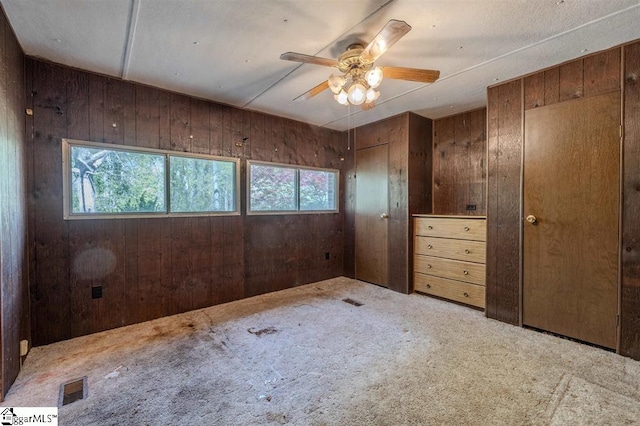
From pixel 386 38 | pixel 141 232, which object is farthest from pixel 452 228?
pixel 141 232

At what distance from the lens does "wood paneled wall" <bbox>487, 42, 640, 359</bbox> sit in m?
2.12

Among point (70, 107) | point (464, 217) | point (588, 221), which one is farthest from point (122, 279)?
point (588, 221)

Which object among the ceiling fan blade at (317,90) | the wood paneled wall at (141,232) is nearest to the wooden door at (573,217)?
the ceiling fan blade at (317,90)

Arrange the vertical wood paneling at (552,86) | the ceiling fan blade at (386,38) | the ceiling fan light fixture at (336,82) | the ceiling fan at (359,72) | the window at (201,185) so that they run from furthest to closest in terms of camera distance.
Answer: the window at (201,185), the vertical wood paneling at (552,86), the ceiling fan light fixture at (336,82), the ceiling fan at (359,72), the ceiling fan blade at (386,38)

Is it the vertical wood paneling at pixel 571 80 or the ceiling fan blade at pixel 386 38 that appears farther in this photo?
the vertical wood paneling at pixel 571 80

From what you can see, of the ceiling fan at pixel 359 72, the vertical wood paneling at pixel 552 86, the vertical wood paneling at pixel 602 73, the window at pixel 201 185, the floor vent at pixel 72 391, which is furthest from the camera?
the window at pixel 201 185

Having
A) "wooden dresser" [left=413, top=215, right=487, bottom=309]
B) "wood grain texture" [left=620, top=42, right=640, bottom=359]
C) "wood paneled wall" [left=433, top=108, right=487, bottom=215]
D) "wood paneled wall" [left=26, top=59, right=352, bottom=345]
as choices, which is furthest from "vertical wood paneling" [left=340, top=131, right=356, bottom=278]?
"wood grain texture" [left=620, top=42, right=640, bottom=359]

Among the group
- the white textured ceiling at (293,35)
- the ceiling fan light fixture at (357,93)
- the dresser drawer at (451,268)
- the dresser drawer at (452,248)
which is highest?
the white textured ceiling at (293,35)

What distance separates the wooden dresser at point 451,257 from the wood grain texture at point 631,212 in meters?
1.08

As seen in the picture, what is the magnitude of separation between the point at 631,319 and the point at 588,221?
79 cm

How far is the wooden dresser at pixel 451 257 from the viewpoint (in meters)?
3.16

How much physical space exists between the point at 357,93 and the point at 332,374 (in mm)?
2029

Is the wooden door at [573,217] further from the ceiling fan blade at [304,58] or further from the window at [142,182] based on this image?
the window at [142,182]

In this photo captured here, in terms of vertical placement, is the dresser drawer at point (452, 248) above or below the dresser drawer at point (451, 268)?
above
